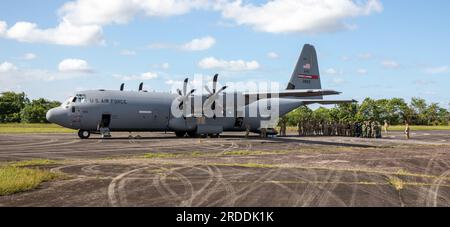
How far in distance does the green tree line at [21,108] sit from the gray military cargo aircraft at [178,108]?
65174 mm

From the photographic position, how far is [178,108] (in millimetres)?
35562

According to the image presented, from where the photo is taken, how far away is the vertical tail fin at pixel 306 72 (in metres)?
41.5

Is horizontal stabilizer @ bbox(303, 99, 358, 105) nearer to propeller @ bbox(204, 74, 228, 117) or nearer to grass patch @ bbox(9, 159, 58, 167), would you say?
propeller @ bbox(204, 74, 228, 117)

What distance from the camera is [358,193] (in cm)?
1034

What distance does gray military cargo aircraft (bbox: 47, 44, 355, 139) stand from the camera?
3136 cm

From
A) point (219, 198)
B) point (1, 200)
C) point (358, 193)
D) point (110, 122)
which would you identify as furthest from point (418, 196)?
point (110, 122)

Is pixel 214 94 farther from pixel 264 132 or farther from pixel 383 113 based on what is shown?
pixel 383 113

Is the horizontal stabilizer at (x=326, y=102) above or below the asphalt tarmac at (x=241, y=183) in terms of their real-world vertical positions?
above

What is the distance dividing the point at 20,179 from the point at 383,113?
117 meters

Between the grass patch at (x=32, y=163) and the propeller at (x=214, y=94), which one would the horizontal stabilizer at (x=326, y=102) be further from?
the grass patch at (x=32, y=163)

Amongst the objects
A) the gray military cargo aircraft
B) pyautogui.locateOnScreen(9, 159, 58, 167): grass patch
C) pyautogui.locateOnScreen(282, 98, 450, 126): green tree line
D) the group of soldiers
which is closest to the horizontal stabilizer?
the gray military cargo aircraft

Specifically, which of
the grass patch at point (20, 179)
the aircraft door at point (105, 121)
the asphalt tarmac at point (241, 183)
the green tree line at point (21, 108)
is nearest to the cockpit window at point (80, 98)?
the aircraft door at point (105, 121)
